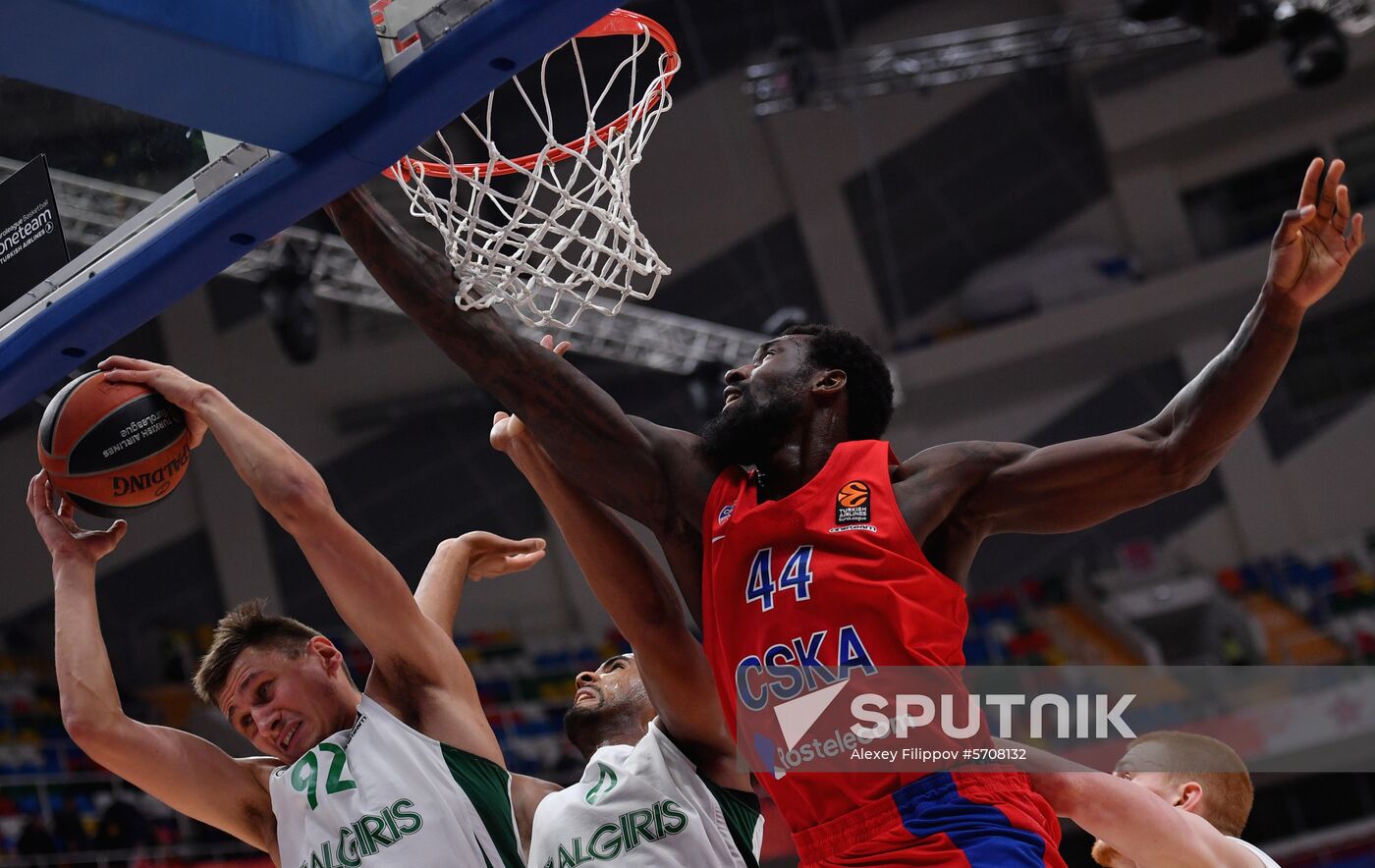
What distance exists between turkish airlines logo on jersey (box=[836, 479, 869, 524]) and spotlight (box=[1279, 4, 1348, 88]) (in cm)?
814

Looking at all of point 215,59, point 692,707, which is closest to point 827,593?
point 692,707

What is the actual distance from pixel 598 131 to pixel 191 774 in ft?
5.03

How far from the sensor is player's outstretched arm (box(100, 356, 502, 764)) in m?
2.50

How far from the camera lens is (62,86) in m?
1.97

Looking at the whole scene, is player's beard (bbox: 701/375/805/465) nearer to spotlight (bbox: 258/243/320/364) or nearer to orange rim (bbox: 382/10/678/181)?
→ orange rim (bbox: 382/10/678/181)

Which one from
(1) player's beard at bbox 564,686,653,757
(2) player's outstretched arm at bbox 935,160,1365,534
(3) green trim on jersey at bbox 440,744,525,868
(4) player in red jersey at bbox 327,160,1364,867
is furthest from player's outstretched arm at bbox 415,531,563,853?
(2) player's outstretched arm at bbox 935,160,1365,534

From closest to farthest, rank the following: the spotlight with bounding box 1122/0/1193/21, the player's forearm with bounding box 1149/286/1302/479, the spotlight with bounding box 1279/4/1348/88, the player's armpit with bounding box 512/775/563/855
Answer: the player's forearm with bounding box 1149/286/1302/479, the player's armpit with bounding box 512/775/563/855, the spotlight with bounding box 1122/0/1193/21, the spotlight with bounding box 1279/4/1348/88

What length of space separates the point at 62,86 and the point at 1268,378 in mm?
1858

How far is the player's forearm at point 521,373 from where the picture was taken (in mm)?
2328

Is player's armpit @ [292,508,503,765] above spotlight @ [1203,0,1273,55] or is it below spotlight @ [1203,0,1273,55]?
below

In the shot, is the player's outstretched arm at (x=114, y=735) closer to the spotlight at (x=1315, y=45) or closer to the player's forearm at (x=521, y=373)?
the player's forearm at (x=521, y=373)

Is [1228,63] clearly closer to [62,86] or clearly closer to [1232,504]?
[1232,504]

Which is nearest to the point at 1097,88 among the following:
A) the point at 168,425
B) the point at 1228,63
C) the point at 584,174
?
the point at 1228,63

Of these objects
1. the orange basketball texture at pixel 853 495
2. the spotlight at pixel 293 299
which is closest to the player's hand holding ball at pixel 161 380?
the orange basketball texture at pixel 853 495
